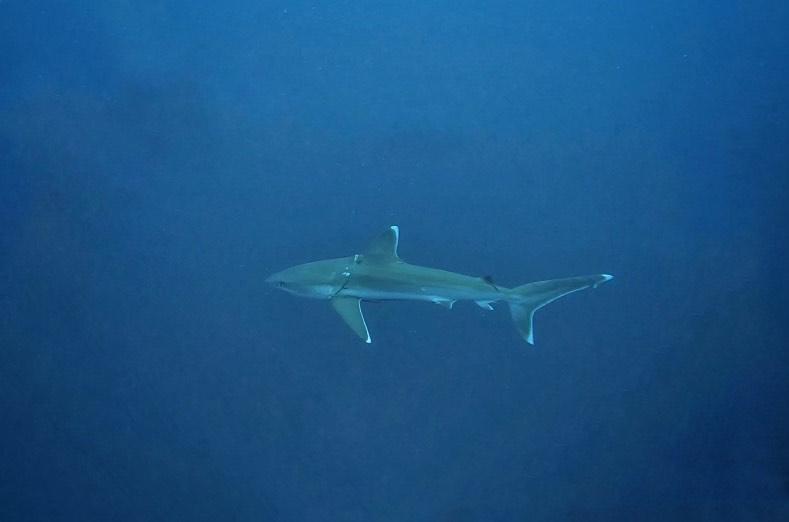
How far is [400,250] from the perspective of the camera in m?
5.83

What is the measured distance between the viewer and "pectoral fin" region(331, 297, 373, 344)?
157 inches

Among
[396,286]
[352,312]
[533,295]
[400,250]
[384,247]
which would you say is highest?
[400,250]

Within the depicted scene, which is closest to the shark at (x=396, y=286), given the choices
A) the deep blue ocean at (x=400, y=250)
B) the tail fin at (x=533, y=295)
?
the tail fin at (x=533, y=295)

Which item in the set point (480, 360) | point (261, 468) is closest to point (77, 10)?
point (261, 468)

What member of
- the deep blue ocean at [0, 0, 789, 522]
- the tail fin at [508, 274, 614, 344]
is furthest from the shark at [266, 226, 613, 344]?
the deep blue ocean at [0, 0, 789, 522]

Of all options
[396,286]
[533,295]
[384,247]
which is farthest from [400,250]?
[533,295]

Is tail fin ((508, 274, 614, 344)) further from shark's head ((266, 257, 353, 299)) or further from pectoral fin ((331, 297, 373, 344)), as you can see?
shark's head ((266, 257, 353, 299))

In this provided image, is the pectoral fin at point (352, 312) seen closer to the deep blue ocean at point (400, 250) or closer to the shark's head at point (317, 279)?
the shark's head at point (317, 279)

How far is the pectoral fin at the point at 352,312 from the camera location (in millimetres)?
3978

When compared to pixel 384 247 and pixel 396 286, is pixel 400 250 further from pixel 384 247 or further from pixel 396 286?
pixel 396 286

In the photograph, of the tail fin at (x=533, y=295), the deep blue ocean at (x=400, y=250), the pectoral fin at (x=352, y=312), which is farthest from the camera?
the deep blue ocean at (x=400, y=250)

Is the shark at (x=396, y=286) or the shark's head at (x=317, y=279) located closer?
the shark at (x=396, y=286)

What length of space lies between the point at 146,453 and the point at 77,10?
5197mm

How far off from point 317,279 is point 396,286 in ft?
2.18
